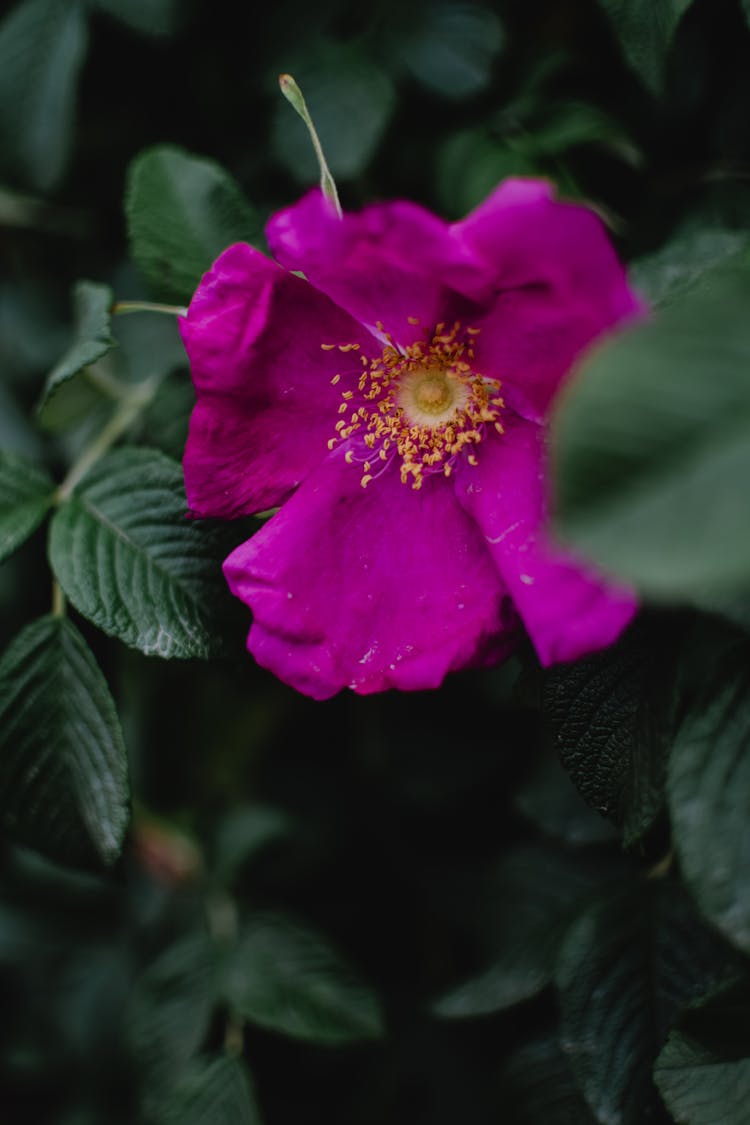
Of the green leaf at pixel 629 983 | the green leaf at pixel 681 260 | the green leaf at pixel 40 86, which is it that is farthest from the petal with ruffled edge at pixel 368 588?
the green leaf at pixel 40 86

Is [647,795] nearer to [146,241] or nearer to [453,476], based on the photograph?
[453,476]

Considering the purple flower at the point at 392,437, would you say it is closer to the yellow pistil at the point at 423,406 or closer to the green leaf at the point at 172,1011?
the yellow pistil at the point at 423,406

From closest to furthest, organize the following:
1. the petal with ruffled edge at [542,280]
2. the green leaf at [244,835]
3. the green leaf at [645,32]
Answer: the petal with ruffled edge at [542,280]
the green leaf at [645,32]
the green leaf at [244,835]

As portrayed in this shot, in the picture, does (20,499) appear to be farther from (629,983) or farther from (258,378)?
(629,983)

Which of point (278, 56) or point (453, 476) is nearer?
point (453, 476)

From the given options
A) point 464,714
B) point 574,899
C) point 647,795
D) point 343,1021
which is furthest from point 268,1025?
point 647,795

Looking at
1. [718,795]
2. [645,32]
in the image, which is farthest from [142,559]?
[645,32]
